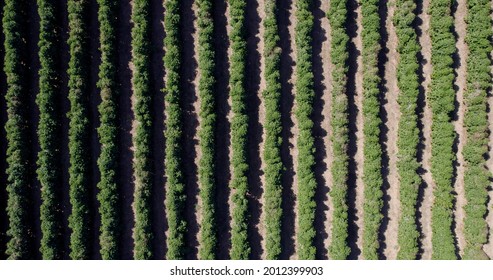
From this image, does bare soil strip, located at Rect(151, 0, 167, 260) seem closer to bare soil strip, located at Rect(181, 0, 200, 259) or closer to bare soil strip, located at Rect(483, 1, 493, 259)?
bare soil strip, located at Rect(181, 0, 200, 259)

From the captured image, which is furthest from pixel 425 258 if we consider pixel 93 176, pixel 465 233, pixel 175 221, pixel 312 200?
pixel 93 176

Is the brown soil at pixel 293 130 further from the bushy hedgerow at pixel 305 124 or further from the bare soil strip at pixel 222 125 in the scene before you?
the bare soil strip at pixel 222 125

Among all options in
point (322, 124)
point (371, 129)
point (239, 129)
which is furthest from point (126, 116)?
point (371, 129)

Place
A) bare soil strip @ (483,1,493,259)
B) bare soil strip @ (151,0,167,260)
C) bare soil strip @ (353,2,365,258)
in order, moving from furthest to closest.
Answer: bare soil strip @ (483,1,493,259)
bare soil strip @ (353,2,365,258)
bare soil strip @ (151,0,167,260)

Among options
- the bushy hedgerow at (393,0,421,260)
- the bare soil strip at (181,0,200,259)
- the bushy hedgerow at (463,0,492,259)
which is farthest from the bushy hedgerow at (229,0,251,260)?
the bushy hedgerow at (463,0,492,259)

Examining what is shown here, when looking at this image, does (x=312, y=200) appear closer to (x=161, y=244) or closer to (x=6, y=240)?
(x=161, y=244)

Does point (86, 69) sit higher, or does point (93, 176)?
point (86, 69)

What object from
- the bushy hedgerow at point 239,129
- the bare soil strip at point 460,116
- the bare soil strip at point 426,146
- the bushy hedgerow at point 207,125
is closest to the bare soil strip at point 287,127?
the bushy hedgerow at point 239,129

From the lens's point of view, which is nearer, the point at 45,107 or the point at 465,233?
the point at 45,107
